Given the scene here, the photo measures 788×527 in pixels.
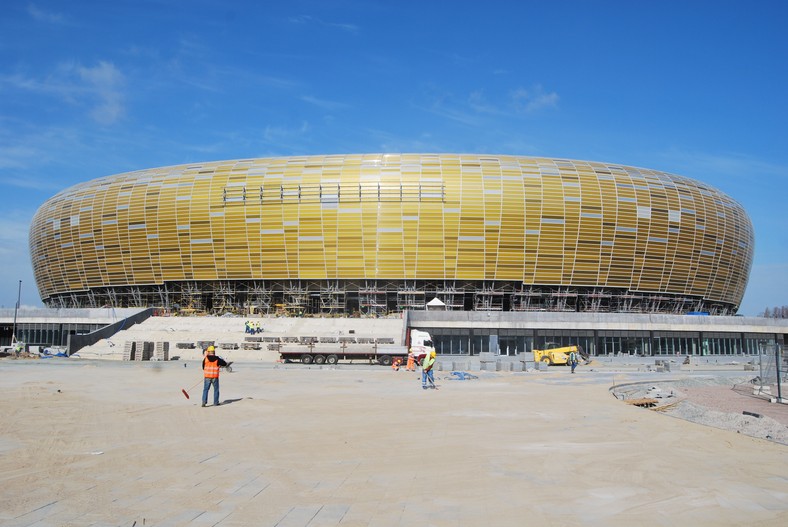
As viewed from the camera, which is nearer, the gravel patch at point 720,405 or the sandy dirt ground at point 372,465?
the sandy dirt ground at point 372,465

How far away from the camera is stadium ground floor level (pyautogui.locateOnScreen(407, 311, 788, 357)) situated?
6394cm

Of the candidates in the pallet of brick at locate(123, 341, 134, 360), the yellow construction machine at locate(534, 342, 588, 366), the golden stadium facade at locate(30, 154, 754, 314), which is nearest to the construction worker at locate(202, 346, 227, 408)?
the pallet of brick at locate(123, 341, 134, 360)

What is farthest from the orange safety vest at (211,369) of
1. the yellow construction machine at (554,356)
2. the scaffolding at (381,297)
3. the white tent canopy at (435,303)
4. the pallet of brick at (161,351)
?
the scaffolding at (381,297)

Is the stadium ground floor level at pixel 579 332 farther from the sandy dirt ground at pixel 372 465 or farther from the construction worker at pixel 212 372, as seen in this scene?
the sandy dirt ground at pixel 372 465

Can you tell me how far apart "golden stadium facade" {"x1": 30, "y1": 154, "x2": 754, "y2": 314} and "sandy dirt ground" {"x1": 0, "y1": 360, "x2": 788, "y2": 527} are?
169 ft

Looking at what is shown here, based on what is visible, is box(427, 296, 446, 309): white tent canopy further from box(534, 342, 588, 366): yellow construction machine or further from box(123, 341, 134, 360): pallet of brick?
box(123, 341, 134, 360): pallet of brick

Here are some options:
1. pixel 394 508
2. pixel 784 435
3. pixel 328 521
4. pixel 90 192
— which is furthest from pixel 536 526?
pixel 90 192

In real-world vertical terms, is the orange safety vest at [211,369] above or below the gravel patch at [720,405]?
above

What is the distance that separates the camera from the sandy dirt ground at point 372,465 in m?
8.09

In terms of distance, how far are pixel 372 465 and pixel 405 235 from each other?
61410 mm

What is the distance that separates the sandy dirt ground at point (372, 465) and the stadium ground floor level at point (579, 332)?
42.8m

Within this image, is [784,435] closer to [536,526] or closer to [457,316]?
[536,526]

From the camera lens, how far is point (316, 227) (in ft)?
239

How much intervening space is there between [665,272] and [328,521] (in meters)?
76.7
